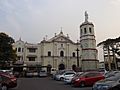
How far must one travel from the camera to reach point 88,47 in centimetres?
7662

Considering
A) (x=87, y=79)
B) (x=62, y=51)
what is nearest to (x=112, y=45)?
(x=62, y=51)

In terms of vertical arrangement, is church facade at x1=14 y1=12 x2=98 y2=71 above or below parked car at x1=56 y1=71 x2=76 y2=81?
above

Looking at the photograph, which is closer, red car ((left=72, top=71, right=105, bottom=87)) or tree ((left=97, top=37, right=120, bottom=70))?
red car ((left=72, top=71, right=105, bottom=87))

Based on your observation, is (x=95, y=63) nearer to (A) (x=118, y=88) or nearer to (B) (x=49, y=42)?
(B) (x=49, y=42)

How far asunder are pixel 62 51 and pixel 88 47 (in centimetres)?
836

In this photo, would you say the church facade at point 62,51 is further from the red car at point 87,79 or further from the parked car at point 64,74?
the red car at point 87,79

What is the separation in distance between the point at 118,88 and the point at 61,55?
2526 inches

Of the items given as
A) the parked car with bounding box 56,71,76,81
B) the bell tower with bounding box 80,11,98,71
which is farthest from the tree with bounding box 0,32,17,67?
the bell tower with bounding box 80,11,98,71

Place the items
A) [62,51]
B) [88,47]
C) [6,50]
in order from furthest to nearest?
[62,51]
[88,47]
[6,50]

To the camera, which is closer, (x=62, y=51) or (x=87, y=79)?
(x=87, y=79)

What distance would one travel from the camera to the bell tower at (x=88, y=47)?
7694cm

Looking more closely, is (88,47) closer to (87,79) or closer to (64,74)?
(64,74)

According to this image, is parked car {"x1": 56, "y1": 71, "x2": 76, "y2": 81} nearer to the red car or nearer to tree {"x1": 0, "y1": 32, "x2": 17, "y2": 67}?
the red car

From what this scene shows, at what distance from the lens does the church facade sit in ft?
247
